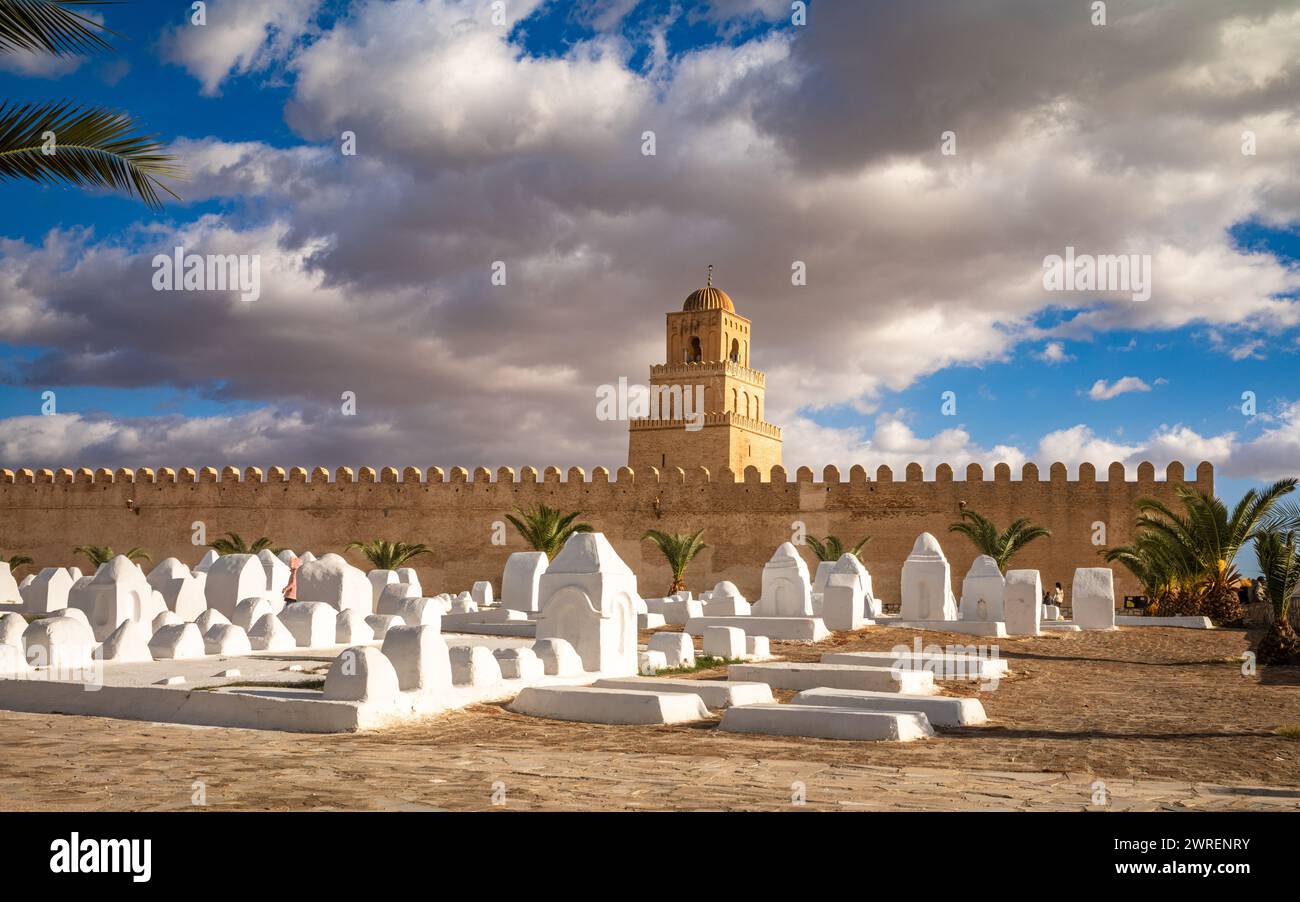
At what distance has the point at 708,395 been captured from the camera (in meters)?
38.3

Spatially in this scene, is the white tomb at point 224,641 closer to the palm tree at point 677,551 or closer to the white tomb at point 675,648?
the white tomb at point 675,648

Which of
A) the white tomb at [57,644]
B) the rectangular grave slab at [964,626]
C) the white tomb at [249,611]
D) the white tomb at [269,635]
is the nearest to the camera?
the white tomb at [57,644]

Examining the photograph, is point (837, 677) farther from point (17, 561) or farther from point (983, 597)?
point (17, 561)

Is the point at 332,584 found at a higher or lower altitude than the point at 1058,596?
higher

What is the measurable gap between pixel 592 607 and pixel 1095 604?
10.4m

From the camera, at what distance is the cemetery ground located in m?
4.49

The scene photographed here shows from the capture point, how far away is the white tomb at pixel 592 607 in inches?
402

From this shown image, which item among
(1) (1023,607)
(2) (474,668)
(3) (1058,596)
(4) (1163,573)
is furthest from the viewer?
(3) (1058,596)

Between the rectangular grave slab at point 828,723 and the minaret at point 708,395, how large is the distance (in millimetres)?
29676

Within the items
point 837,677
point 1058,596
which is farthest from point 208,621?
point 1058,596

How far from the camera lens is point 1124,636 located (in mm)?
16531

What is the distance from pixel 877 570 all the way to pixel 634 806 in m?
24.9

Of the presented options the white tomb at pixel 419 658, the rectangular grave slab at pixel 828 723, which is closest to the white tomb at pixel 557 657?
the white tomb at pixel 419 658
